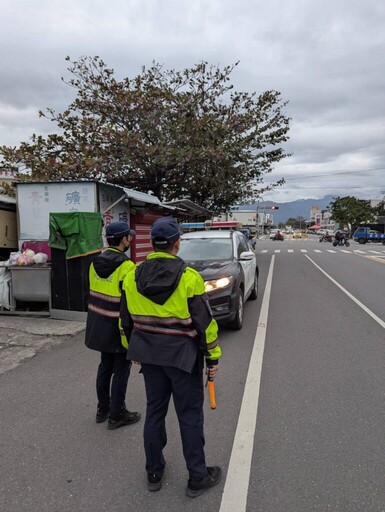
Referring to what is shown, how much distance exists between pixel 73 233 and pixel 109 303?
14.3ft

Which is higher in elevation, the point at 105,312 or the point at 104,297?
the point at 104,297

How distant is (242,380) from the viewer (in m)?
4.48

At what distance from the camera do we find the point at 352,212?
3250 inches

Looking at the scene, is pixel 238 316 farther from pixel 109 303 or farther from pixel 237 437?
pixel 109 303

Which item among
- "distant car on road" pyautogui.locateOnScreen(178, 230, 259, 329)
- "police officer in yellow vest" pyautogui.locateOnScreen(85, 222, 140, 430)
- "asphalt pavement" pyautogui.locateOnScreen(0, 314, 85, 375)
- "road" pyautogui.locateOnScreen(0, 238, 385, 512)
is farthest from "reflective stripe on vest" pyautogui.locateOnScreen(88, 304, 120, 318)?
"distant car on road" pyautogui.locateOnScreen(178, 230, 259, 329)

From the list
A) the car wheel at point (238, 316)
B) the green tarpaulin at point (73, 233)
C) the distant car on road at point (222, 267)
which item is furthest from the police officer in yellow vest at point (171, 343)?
the green tarpaulin at point (73, 233)

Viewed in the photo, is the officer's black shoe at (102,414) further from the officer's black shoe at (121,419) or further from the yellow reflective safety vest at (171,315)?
the yellow reflective safety vest at (171,315)

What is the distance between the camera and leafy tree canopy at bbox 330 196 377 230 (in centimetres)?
8231

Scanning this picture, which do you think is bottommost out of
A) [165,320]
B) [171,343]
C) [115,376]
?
[115,376]

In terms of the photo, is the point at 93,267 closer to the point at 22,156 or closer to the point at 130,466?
the point at 130,466

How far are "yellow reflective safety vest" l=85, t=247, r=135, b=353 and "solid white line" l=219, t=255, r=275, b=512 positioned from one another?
1.21 meters

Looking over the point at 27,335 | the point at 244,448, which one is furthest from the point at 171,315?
the point at 27,335

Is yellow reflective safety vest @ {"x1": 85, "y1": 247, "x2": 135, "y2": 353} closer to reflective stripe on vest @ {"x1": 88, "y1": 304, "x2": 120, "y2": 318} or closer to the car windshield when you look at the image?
reflective stripe on vest @ {"x1": 88, "y1": 304, "x2": 120, "y2": 318}

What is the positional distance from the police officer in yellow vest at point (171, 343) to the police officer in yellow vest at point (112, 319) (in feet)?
2.38
